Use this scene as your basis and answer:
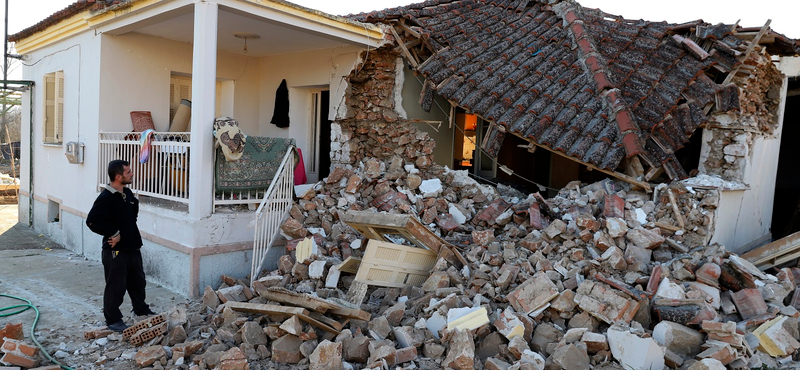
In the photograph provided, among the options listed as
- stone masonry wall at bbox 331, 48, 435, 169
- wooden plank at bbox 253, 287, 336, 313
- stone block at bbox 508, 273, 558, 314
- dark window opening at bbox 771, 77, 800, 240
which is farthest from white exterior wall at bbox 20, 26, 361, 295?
dark window opening at bbox 771, 77, 800, 240

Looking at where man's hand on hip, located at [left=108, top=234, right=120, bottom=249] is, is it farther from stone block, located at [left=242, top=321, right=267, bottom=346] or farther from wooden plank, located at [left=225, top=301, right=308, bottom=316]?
stone block, located at [left=242, top=321, right=267, bottom=346]

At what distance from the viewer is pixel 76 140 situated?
895cm

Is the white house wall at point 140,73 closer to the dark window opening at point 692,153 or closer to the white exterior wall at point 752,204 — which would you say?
the dark window opening at point 692,153

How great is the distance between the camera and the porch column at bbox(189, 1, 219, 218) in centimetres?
621

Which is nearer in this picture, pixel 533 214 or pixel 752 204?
pixel 533 214

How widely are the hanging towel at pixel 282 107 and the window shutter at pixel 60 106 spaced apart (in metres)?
3.66

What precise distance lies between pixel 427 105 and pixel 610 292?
14.2 ft

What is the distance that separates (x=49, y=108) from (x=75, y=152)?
2.45 metres

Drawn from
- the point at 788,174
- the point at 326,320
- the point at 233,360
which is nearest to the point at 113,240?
the point at 233,360

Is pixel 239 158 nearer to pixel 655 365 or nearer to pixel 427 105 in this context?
pixel 427 105

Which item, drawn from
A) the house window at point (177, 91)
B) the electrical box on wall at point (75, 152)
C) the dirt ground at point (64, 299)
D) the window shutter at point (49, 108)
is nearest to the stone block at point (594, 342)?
the dirt ground at point (64, 299)

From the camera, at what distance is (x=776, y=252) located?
6.57 meters

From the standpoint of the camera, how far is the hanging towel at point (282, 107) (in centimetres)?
986

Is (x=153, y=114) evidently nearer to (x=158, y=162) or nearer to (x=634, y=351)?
(x=158, y=162)
